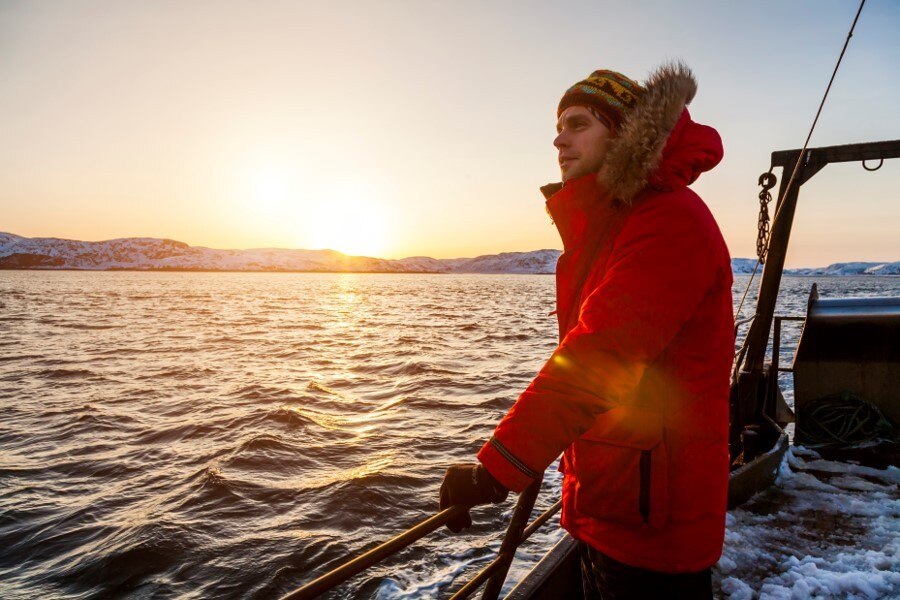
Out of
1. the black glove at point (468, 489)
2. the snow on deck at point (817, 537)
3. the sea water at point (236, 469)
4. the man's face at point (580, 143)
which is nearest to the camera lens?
the black glove at point (468, 489)

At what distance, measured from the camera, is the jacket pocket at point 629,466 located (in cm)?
157

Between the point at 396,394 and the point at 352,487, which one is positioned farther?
the point at 396,394

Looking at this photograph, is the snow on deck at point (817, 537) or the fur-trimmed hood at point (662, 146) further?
the snow on deck at point (817, 537)

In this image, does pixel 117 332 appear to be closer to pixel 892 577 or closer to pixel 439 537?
pixel 439 537

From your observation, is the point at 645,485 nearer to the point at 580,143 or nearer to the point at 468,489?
the point at 468,489

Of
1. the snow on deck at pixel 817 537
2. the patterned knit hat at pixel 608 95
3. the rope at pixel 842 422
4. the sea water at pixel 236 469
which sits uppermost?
the patterned knit hat at pixel 608 95

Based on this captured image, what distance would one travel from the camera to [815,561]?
4.41m

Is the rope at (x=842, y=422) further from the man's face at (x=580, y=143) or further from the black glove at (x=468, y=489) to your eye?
the black glove at (x=468, y=489)

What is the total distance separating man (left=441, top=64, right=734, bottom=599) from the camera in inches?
55.3

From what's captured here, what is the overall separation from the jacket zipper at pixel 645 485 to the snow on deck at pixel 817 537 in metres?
3.35

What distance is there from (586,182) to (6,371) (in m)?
20.0

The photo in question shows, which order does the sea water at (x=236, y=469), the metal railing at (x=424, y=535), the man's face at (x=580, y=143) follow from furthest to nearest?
1. the sea water at (x=236, y=469)
2. the man's face at (x=580, y=143)
3. the metal railing at (x=424, y=535)

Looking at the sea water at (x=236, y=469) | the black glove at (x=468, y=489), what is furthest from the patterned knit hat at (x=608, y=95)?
the sea water at (x=236, y=469)

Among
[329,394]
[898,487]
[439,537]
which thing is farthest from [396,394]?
[898,487]
